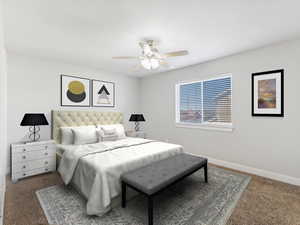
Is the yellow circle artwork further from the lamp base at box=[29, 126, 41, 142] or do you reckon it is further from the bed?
the bed

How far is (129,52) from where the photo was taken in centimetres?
297

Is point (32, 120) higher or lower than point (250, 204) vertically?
higher

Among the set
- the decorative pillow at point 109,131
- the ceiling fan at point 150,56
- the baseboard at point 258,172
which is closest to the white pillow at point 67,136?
the decorative pillow at point 109,131

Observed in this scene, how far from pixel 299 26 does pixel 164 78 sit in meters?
2.97

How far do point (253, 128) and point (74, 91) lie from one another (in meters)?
4.15

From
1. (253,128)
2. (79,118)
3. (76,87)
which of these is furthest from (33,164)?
(253,128)

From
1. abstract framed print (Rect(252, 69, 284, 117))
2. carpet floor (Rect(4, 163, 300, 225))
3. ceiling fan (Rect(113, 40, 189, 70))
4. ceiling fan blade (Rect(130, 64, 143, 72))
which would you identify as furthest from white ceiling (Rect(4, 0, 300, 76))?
carpet floor (Rect(4, 163, 300, 225))

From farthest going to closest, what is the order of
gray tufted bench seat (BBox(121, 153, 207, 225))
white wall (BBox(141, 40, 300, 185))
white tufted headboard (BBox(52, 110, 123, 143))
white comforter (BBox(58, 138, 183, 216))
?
white tufted headboard (BBox(52, 110, 123, 143)), white wall (BBox(141, 40, 300, 185)), white comforter (BBox(58, 138, 183, 216)), gray tufted bench seat (BBox(121, 153, 207, 225))

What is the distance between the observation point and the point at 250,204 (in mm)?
1965

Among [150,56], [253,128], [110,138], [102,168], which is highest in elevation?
[150,56]

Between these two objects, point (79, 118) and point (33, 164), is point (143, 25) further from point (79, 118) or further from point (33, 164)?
point (33, 164)

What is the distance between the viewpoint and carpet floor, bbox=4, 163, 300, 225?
1.69m

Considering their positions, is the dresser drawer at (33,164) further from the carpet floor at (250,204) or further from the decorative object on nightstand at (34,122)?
the decorative object on nightstand at (34,122)

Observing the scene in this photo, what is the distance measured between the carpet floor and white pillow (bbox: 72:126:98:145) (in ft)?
2.69
